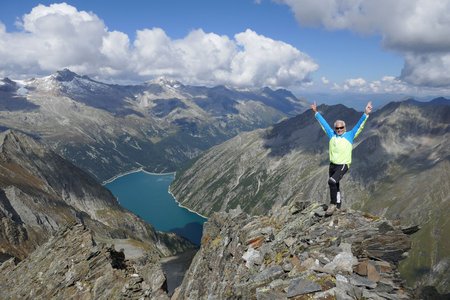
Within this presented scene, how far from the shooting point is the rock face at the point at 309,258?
19203mm

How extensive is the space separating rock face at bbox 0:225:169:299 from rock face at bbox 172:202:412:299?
634 cm

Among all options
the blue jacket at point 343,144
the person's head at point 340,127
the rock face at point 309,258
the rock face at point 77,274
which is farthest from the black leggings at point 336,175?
the rock face at point 77,274

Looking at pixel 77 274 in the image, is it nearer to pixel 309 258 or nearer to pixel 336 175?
pixel 309 258

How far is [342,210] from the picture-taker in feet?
A: 87.7

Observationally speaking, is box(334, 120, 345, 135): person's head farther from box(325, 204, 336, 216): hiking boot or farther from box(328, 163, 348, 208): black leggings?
box(325, 204, 336, 216): hiking boot


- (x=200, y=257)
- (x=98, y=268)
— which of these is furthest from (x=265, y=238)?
(x=98, y=268)

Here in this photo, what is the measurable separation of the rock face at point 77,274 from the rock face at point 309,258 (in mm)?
6344

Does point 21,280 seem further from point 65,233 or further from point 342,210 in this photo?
point 342,210

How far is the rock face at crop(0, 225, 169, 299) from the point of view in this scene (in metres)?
37.4

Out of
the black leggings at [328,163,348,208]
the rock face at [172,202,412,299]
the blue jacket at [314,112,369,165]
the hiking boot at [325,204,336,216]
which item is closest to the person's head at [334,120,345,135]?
the blue jacket at [314,112,369,165]

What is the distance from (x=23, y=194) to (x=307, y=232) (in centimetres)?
14000

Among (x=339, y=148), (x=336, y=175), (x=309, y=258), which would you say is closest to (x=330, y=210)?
(x=336, y=175)

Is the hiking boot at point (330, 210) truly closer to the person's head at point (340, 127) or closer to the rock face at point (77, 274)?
the person's head at point (340, 127)

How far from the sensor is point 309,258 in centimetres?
2191
